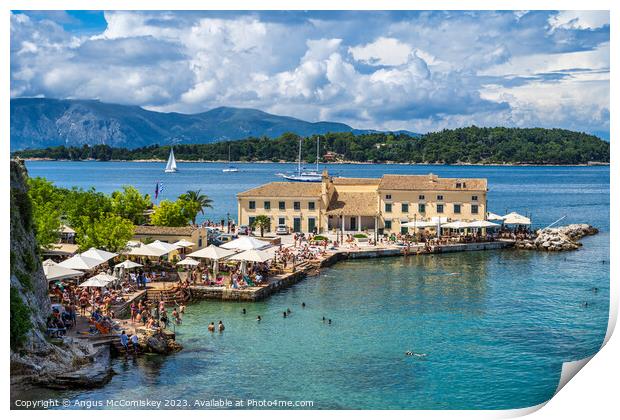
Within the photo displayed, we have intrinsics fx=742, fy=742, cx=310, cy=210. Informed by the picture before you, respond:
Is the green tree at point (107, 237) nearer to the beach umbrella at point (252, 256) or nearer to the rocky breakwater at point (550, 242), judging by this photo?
the beach umbrella at point (252, 256)

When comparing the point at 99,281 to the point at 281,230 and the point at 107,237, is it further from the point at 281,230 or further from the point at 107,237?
the point at 281,230

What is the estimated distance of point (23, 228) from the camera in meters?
24.6

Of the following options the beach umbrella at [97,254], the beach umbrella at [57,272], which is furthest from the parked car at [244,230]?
the beach umbrella at [57,272]

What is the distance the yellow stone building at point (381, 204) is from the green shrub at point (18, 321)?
119ft

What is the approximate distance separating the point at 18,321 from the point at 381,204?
Result: 39889 millimetres

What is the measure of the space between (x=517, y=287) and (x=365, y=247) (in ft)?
46.2

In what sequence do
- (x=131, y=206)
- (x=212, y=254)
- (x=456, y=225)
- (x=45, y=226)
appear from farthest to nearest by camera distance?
(x=456, y=225) → (x=131, y=206) → (x=212, y=254) → (x=45, y=226)

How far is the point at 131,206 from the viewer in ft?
170

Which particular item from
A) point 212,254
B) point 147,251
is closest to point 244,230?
point 212,254

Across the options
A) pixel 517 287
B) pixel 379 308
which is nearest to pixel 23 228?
pixel 379 308

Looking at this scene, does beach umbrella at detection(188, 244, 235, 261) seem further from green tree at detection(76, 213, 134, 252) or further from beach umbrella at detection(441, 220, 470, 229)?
beach umbrella at detection(441, 220, 470, 229)

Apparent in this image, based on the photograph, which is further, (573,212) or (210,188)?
(210,188)

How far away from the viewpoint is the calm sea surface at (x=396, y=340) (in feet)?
78.1
